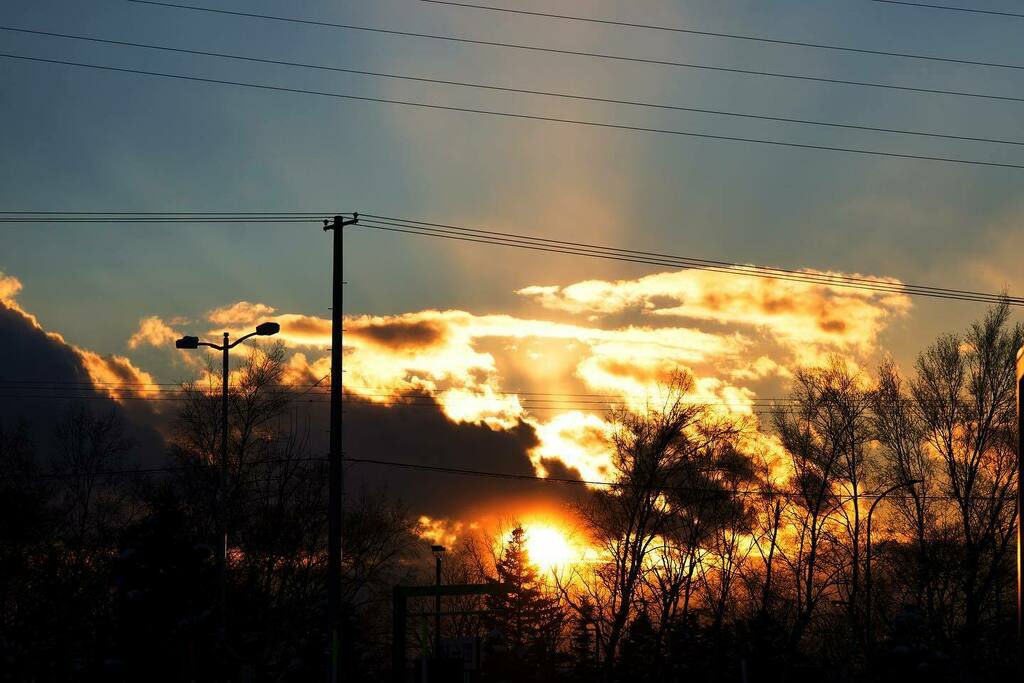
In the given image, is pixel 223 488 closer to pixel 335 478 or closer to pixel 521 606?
pixel 335 478

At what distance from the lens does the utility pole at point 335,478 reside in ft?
99.3

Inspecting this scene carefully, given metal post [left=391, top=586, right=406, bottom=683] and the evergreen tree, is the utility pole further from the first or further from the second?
the evergreen tree

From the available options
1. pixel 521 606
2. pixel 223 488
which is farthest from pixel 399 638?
pixel 521 606

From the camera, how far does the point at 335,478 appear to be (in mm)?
31344

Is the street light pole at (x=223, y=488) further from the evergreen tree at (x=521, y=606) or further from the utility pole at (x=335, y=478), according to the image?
the evergreen tree at (x=521, y=606)

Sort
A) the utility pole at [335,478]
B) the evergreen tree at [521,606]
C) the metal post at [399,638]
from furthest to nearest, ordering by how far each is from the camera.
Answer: the evergreen tree at [521,606] → the metal post at [399,638] → the utility pole at [335,478]

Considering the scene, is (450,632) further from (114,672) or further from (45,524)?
(114,672)

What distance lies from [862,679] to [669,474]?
13243mm

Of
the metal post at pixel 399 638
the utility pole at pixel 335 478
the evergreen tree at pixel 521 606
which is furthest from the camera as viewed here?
the evergreen tree at pixel 521 606

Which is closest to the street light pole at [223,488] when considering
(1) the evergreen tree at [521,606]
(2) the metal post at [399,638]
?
(2) the metal post at [399,638]

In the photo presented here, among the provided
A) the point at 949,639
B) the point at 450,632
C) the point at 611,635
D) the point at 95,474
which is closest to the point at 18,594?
the point at 95,474

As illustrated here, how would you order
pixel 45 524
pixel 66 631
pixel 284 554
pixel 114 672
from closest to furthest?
pixel 114 672, pixel 66 631, pixel 45 524, pixel 284 554

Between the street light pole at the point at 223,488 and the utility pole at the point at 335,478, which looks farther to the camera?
the street light pole at the point at 223,488

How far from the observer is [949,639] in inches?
2100
